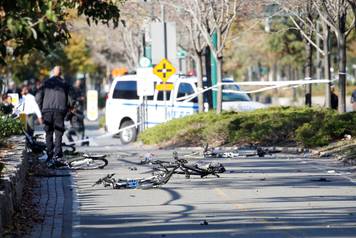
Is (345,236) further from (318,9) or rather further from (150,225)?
(318,9)

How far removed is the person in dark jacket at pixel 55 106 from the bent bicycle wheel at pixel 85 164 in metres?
0.79

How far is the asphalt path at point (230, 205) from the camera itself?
12.3 m

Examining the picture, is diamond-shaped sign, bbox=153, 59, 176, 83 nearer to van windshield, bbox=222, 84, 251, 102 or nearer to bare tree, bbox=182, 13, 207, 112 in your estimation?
bare tree, bbox=182, 13, 207, 112

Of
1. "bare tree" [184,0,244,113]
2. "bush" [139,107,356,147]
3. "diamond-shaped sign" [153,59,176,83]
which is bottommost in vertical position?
"bush" [139,107,356,147]

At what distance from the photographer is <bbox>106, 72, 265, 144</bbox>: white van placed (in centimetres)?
3359

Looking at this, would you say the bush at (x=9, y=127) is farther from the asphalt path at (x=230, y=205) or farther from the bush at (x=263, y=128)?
the bush at (x=263, y=128)

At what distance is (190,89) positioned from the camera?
110ft

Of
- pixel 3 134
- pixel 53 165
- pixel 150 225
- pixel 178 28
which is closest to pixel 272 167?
pixel 53 165

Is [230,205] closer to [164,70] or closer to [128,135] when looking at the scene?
[164,70]

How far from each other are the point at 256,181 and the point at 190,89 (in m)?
15.8

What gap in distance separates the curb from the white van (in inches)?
595

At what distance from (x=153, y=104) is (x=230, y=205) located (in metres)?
20.0

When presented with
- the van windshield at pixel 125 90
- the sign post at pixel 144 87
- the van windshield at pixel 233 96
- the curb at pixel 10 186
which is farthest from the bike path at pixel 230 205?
the van windshield at pixel 125 90

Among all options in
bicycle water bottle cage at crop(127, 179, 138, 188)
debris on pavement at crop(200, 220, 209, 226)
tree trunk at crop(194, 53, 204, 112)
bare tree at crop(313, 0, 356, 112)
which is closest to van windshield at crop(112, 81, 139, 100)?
tree trunk at crop(194, 53, 204, 112)
